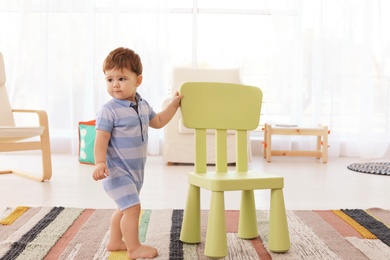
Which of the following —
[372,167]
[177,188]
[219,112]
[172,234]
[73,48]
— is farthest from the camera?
[73,48]

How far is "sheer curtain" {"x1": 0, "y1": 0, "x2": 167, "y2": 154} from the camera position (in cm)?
478

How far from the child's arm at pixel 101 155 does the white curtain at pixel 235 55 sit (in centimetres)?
304

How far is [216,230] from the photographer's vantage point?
1763 mm

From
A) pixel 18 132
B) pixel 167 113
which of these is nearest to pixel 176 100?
pixel 167 113

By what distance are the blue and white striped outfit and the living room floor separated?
0.82 m

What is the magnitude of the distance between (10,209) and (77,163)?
183 cm

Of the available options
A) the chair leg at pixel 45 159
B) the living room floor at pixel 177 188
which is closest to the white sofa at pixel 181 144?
the living room floor at pixel 177 188

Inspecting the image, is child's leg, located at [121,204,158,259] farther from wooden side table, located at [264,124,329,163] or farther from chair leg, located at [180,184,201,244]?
wooden side table, located at [264,124,329,163]

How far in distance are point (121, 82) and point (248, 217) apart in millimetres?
648

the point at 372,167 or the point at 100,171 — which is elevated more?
the point at 100,171

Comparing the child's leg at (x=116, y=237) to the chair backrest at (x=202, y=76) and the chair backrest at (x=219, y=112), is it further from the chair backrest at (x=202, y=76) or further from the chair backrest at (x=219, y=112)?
the chair backrest at (x=202, y=76)

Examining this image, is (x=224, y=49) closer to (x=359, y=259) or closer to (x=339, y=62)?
(x=339, y=62)

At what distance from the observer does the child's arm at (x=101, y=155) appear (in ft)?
5.53

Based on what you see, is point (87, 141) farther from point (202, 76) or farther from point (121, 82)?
point (121, 82)
